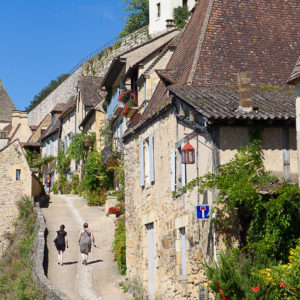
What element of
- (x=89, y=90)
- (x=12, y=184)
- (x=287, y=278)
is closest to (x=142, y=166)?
(x=287, y=278)

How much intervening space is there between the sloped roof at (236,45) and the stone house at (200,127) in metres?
0.02

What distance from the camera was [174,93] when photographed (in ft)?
47.0

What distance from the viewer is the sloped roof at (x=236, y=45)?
1560 centimetres

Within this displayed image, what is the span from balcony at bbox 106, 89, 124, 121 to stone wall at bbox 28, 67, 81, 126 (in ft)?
81.9

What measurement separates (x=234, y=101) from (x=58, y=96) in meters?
47.3

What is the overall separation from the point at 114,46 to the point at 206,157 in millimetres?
39936

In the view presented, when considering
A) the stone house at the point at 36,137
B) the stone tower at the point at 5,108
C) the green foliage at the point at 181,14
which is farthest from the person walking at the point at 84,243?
the stone tower at the point at 5,108

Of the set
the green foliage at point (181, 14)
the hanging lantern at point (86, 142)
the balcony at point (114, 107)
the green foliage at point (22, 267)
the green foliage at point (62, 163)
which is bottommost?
the green foliage at point (22, 267)

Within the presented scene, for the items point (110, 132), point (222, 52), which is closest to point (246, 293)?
point (222, 52)

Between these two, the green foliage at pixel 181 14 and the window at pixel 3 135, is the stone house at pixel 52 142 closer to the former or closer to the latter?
the window at pixel 3 135

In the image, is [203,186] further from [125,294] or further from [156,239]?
[125,294]

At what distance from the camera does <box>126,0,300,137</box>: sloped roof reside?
15.6m

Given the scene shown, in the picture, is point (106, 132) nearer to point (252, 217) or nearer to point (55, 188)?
point (55, 188)

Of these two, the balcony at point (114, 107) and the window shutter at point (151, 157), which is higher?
the balcony at point (114, 107)
